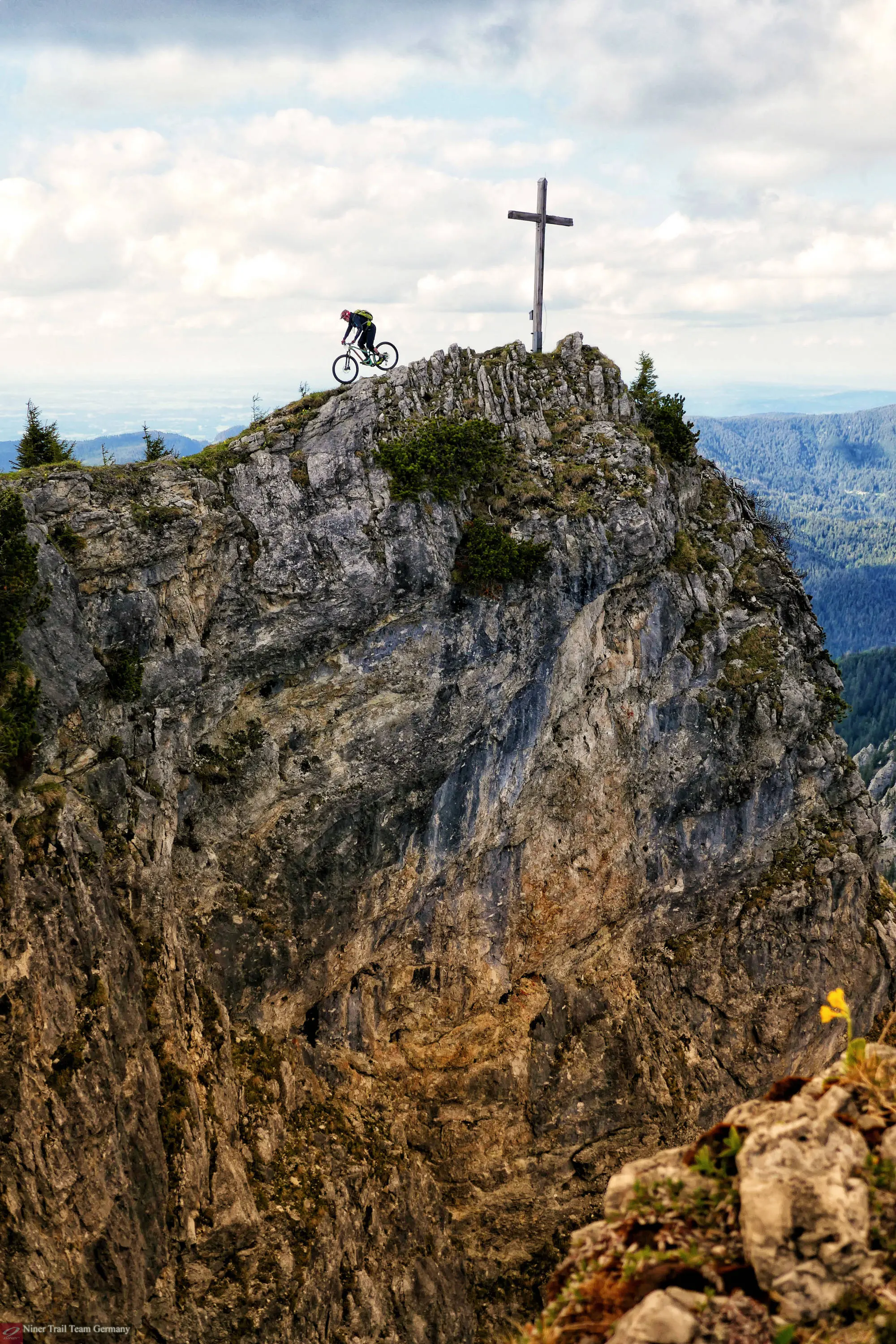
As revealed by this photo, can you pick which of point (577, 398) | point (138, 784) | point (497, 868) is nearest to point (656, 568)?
point (577, 398)

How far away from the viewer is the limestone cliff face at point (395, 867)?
22656 mm

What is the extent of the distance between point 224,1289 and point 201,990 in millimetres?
8063

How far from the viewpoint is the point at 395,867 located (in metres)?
31.8

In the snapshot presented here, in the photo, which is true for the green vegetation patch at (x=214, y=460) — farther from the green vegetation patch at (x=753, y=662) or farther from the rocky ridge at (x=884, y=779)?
the rocky ridge at (x=884, y=779)

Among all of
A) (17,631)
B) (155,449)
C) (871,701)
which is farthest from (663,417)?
(871,701)

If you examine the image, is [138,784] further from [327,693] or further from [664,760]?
[664,760]

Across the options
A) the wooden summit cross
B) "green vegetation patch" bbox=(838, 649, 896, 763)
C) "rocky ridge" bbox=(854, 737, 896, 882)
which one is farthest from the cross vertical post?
"green vegetation patch" bbox=(838, 649, 896, 763)

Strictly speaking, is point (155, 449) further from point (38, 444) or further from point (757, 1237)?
point (757, 1237)

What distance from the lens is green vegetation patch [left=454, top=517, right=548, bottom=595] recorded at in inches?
1159

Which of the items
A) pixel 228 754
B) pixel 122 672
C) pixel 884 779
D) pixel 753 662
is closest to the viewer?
pixel 122 672

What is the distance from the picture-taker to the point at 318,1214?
1115 inches

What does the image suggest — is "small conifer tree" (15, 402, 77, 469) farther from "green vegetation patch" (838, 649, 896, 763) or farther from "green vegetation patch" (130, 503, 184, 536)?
"green vegetation patch" (838, 649, 896, 763)

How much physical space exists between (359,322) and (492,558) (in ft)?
30.7

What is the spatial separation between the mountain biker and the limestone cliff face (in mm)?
1625
